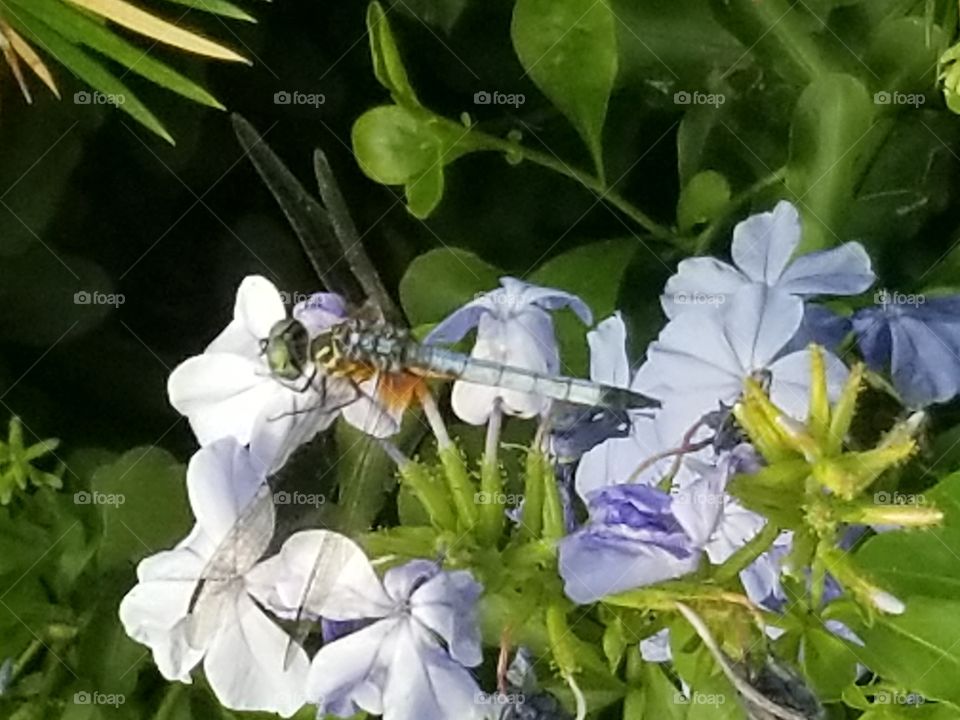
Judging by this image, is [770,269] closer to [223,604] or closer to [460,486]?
[460,486]

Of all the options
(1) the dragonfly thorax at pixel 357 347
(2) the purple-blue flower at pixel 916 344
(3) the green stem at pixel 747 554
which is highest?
(1) the dragonfly thorax at pixel 357 347

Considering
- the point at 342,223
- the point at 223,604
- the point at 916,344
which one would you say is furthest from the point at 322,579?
the point at 916,344

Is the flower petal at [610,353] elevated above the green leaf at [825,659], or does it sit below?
above

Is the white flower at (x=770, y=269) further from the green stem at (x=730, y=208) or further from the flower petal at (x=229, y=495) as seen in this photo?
the flower petal at (x=229, y=495)

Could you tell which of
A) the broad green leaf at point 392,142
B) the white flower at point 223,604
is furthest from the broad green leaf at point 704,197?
the white flower at point 223,604

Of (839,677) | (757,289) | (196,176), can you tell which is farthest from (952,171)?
(196,176)

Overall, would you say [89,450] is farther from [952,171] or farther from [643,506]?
[952,171]
